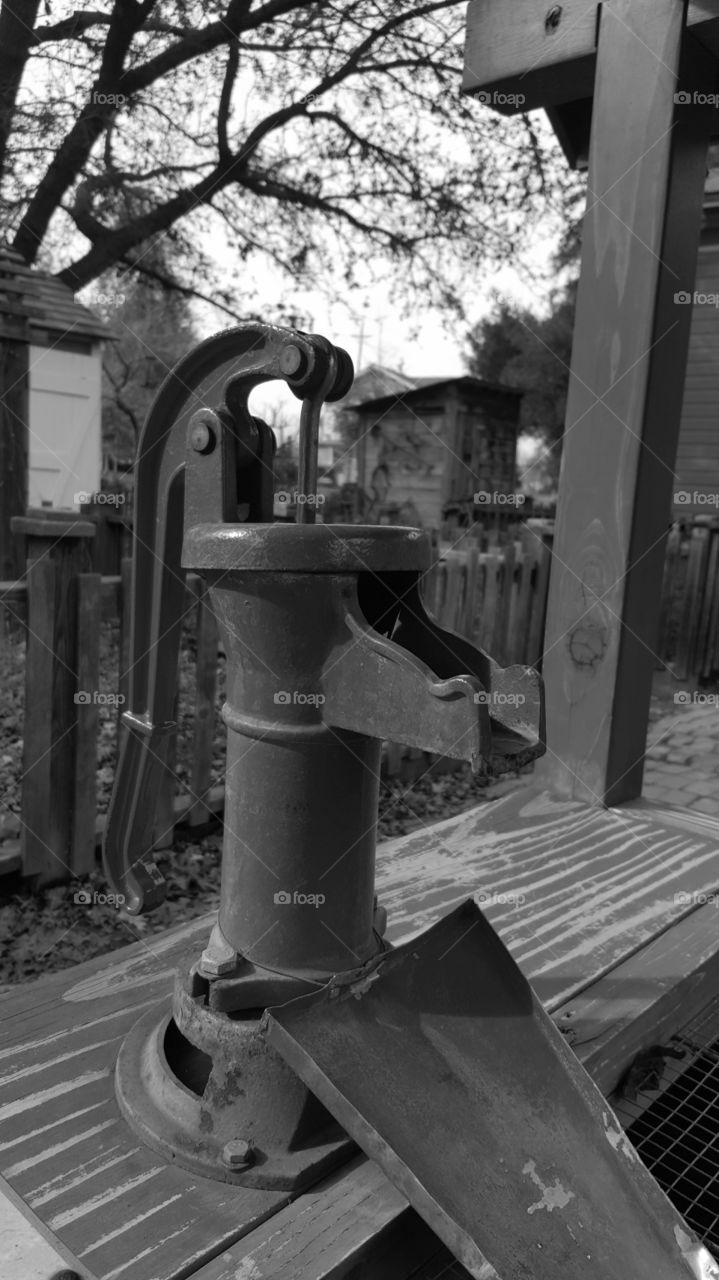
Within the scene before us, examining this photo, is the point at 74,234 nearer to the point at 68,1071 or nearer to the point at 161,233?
the point at 161,233

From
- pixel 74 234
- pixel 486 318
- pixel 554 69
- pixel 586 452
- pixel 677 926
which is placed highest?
pixel 486 318

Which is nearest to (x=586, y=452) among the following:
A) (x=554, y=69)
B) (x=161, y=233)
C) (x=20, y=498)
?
(x=554, y=69)

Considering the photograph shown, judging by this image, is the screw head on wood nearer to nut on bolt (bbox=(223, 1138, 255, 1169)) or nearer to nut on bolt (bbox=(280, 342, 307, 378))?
nut on bolt (bbox=(280, 342, 307, 378))

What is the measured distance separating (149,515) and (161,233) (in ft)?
34.0

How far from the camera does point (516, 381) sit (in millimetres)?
26391

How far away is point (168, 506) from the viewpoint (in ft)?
4.76

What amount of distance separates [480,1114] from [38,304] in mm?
11580

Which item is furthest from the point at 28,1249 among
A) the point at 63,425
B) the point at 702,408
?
the point at 63,425

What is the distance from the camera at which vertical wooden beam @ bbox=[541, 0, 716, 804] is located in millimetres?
2920

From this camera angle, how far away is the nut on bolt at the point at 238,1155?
4.16ft

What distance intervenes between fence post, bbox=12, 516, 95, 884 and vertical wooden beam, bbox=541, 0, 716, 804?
5.63 feet

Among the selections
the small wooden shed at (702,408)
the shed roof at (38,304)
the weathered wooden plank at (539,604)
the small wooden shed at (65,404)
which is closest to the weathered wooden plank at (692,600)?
A: the weathered wooden plank at (539,604)

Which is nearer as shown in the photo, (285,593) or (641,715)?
(285,593)

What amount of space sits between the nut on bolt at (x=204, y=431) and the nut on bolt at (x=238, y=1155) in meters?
0.99
